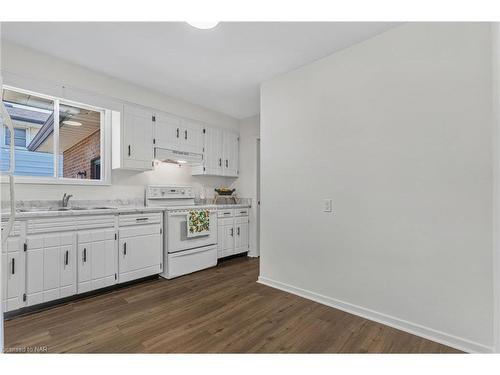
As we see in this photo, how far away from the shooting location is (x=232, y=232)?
439 centimetres

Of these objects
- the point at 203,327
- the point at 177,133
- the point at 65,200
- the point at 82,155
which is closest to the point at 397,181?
the point at 203,327

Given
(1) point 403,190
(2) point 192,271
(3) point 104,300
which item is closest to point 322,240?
(1) point 403,190

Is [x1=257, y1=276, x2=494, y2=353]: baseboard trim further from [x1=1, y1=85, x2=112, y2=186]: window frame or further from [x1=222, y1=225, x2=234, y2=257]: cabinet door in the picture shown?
[x1=1, y1=85, x2=112, y2=186]: window frame

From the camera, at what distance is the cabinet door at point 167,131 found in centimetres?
377

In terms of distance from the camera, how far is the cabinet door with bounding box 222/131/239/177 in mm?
4773

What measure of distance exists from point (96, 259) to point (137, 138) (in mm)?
1563

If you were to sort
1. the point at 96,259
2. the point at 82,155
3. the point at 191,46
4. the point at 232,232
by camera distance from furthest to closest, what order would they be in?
the point at 232,232, the point at 82,155, the point at 96,259, the point at 191,46

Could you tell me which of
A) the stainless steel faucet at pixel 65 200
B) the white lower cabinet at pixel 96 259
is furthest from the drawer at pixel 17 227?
the stainless steel faucet at pixel 65 200

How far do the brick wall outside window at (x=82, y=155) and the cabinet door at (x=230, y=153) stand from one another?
6.41 ft

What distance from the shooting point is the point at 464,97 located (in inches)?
76.1

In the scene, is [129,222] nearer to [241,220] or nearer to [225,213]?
[225,213]
